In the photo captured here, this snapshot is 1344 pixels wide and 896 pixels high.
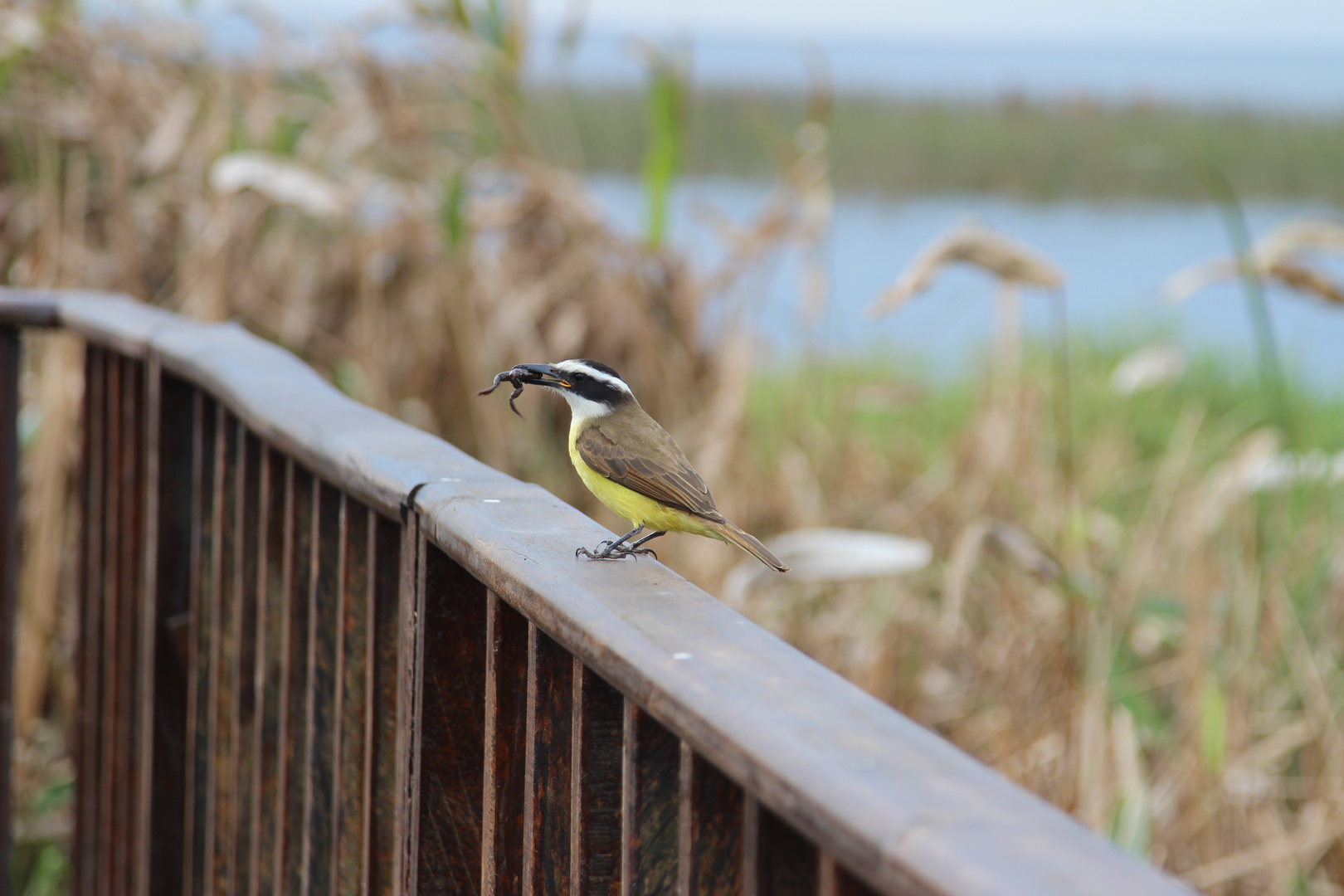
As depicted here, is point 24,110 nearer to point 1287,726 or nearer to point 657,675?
point 1287,726

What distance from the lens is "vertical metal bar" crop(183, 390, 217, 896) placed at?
2062 mm

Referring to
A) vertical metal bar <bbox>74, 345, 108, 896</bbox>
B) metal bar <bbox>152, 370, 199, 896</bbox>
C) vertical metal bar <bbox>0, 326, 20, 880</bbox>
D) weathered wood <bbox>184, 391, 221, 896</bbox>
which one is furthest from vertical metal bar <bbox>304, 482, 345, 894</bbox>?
vertical metal bar <bbox>0, 326, 20, 880</bbox>

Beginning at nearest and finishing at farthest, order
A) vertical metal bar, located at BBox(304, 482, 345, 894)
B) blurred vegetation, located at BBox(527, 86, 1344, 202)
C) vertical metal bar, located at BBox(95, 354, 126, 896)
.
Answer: vertical metal bar, located at BBox(304, 482, 345, 894) < vertical metal bar, located at BBox(95, 354, 126, 896) < blurred vegetation, located at BBox(527, 86, 1344, 202)

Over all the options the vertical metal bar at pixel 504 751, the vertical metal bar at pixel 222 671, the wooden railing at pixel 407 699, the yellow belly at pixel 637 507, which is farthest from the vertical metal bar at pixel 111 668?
the vertical metal bar at pixel 504 751

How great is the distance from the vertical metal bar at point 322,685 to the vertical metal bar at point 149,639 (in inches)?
25.2

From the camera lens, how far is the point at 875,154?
757 inches

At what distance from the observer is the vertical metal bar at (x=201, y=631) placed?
6.77 ft

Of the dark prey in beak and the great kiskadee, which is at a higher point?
the dark prey in beak

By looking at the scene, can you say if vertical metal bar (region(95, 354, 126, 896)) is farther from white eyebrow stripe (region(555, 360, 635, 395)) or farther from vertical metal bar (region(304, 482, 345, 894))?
white eyebrow stripe (region(555, 360, 635, 395))

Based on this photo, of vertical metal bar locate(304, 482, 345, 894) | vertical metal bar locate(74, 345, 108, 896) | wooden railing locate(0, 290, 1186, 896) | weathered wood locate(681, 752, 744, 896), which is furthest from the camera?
vertical metal bar locate(74, 345, 108, 896)

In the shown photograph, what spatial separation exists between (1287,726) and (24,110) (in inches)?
193

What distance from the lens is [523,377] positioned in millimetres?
1635

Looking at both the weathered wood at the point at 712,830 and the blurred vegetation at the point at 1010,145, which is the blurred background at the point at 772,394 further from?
the blurred vegetation at the point at 1010,145

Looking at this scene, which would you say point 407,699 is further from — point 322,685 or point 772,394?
point 772,394
